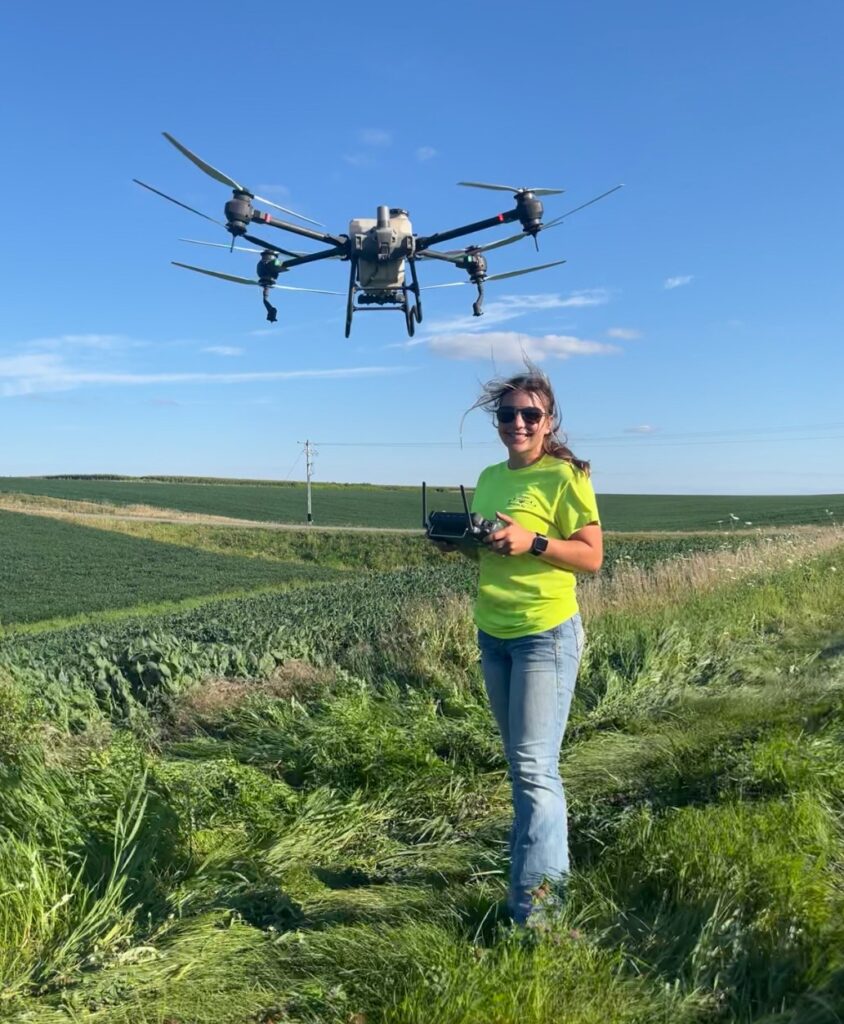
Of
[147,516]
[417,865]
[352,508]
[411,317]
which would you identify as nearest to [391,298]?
[411,317]

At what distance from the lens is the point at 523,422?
10.7 ft

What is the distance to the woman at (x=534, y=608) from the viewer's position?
9.82 ft

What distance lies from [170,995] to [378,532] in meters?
45.2

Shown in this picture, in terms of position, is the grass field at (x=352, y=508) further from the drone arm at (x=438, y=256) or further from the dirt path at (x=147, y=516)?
the drone arm at (x=438, y=256)

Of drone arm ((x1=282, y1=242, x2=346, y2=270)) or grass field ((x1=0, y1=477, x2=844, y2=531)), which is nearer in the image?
drone arm ((x1=282, y1=242, x2=346, y2=270))

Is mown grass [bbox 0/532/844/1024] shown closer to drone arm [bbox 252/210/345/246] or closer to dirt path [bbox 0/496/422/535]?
A: drone arm [bbox 252/210/345/246]

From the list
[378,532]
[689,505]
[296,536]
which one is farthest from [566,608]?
[689,505]

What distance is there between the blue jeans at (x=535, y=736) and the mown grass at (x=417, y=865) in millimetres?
154

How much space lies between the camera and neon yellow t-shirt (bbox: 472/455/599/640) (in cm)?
313

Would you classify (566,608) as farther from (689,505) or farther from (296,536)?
(689,505)

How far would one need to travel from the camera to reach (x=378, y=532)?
47.7m

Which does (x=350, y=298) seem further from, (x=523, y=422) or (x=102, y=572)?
(x=102, y=572)

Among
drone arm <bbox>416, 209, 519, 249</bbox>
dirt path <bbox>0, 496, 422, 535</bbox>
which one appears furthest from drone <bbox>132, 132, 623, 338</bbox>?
dirt path <bbox>0, 496, 422, 535</bbox>

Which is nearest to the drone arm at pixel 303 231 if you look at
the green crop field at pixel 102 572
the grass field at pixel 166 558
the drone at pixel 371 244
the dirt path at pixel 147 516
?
the drone at pixel 371 244
